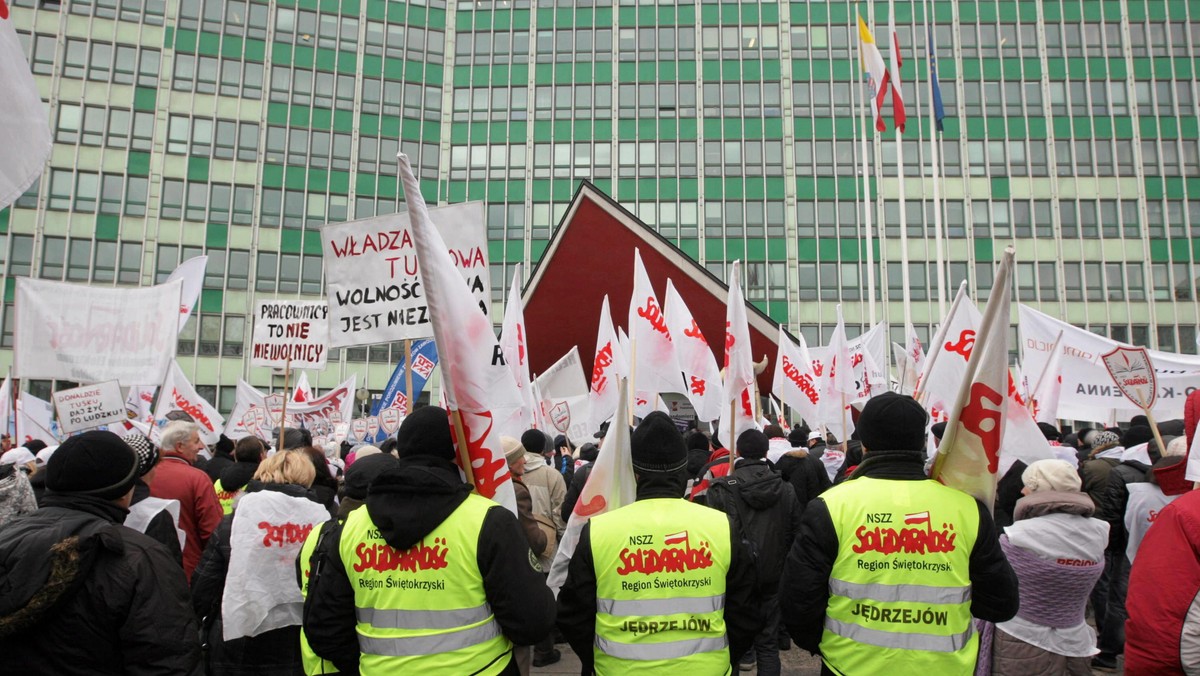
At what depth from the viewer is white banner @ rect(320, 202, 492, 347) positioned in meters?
5.97

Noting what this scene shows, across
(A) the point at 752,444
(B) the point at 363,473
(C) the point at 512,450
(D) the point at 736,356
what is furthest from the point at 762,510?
(B) the point at 363,473

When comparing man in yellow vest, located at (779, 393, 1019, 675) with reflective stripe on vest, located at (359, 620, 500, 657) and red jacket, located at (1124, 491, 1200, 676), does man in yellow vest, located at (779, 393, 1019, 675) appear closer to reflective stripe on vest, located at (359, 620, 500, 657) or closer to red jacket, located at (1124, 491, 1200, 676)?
red jacket, located at (1124, 491, 1200, 676)

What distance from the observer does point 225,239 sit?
1732 inches

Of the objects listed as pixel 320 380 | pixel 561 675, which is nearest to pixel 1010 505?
pixel 561 675

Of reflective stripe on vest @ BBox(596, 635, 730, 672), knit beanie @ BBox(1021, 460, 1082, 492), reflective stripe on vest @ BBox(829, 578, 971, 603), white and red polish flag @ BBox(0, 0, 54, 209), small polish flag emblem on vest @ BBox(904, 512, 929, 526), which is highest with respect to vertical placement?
white and red polish flag @ BBox(0, 0, 54, 209)

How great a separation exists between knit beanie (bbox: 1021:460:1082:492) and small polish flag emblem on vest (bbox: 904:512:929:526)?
1715 millimetres

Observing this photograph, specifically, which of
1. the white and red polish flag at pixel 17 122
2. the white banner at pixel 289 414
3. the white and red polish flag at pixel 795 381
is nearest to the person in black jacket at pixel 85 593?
the white and red polish flag at pixel 17 122

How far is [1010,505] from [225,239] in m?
43.4

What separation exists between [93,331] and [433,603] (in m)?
9.34

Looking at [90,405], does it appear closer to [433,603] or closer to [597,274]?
[433,603]

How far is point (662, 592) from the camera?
3494 mm

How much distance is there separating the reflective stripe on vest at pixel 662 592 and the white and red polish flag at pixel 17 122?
232cm

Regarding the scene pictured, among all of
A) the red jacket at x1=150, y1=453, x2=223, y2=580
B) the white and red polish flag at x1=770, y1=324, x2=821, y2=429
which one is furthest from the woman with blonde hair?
the white and red polish flag at x1=770, y1=324, x2=821, y2=429

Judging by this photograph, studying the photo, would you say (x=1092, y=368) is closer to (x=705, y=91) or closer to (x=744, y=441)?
(x=744, y=441)
